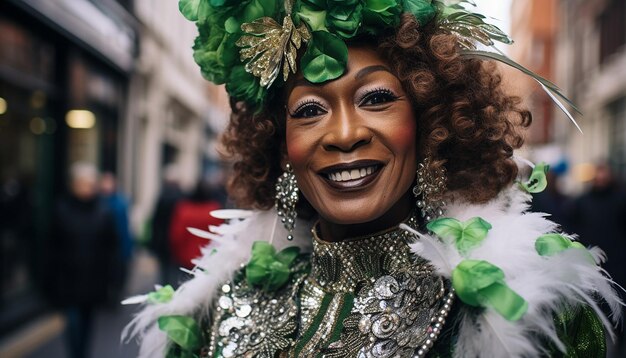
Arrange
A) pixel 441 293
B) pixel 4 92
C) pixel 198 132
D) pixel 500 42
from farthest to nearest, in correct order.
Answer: pixel 198 132 < pixel 4 92 < pixel 500 42 < pixel 441 293

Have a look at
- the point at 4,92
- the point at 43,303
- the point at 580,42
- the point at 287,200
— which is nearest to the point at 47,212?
the point at 43,303

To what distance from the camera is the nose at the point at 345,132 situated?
1691 millimetres

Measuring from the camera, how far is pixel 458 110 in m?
1.79

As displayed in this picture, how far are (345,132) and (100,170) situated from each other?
1005cm

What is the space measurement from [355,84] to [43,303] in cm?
689

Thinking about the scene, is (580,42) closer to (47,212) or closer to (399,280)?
(47,212)

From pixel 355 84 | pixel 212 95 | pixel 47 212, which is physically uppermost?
pixel 212 95

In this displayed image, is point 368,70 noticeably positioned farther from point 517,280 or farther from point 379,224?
point 517,280

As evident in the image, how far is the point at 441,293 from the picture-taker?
1.66m

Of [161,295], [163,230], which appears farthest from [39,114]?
[161,295]

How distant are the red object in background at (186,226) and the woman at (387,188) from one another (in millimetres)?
4666

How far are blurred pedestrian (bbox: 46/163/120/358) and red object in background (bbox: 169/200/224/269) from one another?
85 centimetres

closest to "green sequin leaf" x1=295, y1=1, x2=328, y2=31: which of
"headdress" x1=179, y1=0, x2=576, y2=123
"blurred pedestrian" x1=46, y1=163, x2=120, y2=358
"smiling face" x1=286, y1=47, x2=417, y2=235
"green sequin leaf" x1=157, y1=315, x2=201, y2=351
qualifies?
"headdress" x1=179, y1=0, x2=576, y2=123

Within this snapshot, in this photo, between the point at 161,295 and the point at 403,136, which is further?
the point at 161,295
